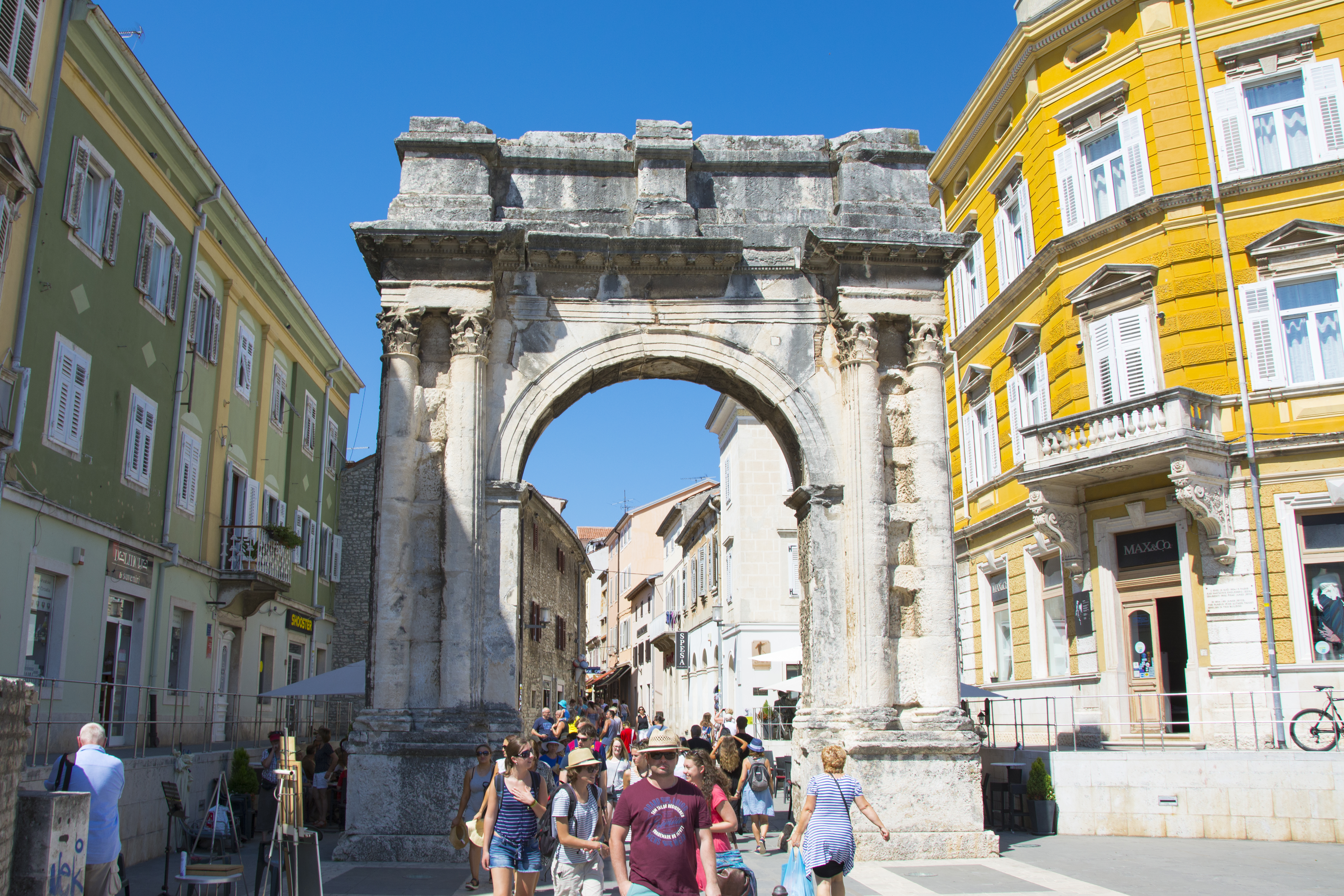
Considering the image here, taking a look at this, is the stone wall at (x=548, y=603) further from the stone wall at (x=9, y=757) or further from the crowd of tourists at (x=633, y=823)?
the stone wall at (x=9, y=757)

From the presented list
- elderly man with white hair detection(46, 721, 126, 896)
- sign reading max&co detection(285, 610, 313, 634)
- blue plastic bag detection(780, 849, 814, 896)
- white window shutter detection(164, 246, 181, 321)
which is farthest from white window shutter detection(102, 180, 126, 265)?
blue plastic bag detection(780, 849, 814, 896)

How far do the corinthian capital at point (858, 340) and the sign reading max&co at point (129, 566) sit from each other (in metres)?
11.5

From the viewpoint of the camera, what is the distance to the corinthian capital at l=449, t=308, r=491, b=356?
515 inches

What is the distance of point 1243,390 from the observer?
1641 centimetres

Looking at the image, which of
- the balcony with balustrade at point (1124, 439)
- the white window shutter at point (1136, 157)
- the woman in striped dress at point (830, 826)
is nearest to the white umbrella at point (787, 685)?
the balcony with balustrade at point (1124, 439)

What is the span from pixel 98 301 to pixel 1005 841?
14885mm

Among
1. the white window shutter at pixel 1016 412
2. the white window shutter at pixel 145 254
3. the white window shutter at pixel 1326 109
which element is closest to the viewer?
the white window shutter at pixel 1326 109

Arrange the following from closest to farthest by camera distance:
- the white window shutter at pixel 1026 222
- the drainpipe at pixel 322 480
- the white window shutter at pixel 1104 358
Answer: the white window shutter at pixel 1104 358 → the white window shutter at pixel 1026 222 → the drainpipe at pixel 322 480

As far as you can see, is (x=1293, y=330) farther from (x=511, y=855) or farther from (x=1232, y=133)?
(x=511, y=855)

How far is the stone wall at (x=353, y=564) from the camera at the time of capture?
101 feet

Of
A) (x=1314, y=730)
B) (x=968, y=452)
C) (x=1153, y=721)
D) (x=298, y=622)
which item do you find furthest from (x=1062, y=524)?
(x=298, y=622)

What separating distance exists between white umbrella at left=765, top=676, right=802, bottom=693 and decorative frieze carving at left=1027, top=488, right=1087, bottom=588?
6603 mm

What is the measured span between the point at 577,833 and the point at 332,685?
10546 mm

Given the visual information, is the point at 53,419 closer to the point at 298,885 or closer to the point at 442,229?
the point at 442,229
